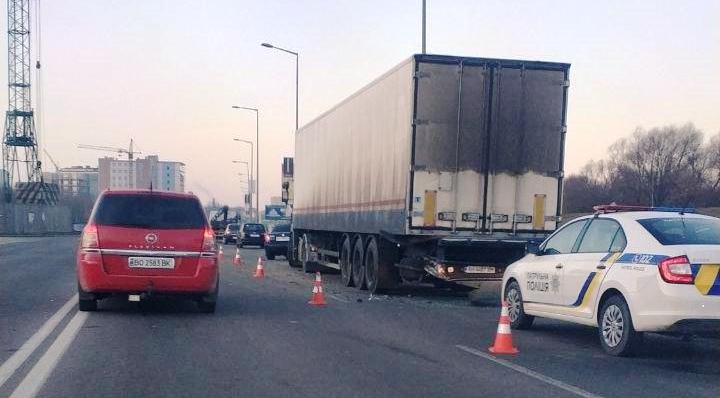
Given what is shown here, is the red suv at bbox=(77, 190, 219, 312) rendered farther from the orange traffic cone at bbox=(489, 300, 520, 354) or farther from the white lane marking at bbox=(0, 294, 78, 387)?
the orange traffic cone at bbox=(489, 300, 520, 354)

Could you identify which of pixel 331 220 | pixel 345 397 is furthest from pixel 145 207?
pixel 331 220

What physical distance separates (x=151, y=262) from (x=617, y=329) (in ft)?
20.0

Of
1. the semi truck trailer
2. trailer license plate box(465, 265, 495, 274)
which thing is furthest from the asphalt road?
the semi truck trailer

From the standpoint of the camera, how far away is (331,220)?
785 inches

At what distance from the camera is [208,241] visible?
11.5 metres

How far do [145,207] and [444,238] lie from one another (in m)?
5.13

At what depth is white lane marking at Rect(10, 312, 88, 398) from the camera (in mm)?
6598

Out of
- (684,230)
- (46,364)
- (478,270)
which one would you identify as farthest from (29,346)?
(478,270)

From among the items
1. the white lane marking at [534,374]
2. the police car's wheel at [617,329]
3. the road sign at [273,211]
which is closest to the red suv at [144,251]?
the white lane marking at [534,374]

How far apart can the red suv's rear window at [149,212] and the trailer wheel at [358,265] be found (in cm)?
583

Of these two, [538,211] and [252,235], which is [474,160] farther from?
[252,235]

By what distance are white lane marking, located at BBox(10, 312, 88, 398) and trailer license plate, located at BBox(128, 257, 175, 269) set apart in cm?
100

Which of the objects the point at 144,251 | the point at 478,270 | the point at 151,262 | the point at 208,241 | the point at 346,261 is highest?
the point at 208,241

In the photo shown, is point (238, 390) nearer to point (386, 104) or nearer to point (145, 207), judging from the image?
point (145, 207)
